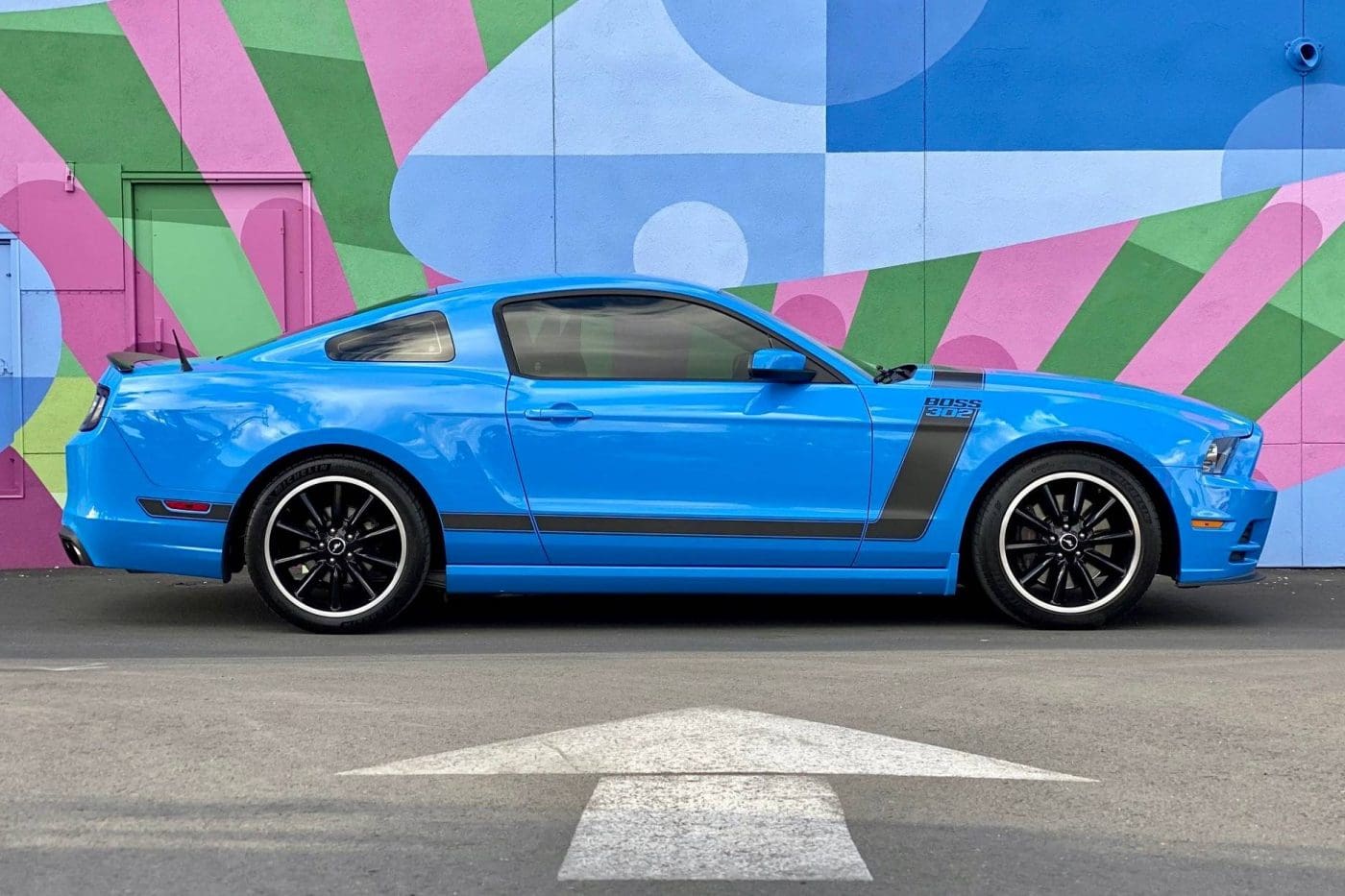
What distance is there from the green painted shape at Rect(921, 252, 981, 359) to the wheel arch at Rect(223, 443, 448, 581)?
13.4ft

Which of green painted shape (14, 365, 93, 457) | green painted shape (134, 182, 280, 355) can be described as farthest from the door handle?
green painted shape (14, 365, 93, 457)

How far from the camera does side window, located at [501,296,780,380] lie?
23.7 ft

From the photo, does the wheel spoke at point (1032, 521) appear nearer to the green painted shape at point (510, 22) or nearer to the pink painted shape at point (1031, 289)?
the pink painted shape at point (1031, 289)

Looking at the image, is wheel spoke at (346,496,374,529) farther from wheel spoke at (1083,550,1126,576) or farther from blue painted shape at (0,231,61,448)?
blue painted shape at (0,231,61,448)

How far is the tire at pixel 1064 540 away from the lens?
715cm

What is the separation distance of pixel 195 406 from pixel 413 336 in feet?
3.04

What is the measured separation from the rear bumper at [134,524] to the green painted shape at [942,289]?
4706 mm

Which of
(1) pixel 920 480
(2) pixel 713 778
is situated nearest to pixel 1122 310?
(1) pixel 920 480

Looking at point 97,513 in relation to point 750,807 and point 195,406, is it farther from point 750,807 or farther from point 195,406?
point 750,807

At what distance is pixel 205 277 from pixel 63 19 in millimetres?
1691

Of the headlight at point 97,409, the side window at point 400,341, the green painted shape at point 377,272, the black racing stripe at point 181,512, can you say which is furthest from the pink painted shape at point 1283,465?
the headlight at point 97,409

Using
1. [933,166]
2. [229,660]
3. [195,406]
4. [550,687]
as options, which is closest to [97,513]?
[195,406]

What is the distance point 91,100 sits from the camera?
10133mm

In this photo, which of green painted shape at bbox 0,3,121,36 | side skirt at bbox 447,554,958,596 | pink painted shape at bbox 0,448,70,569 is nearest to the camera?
side skirt at bbox 447,554,958,596
